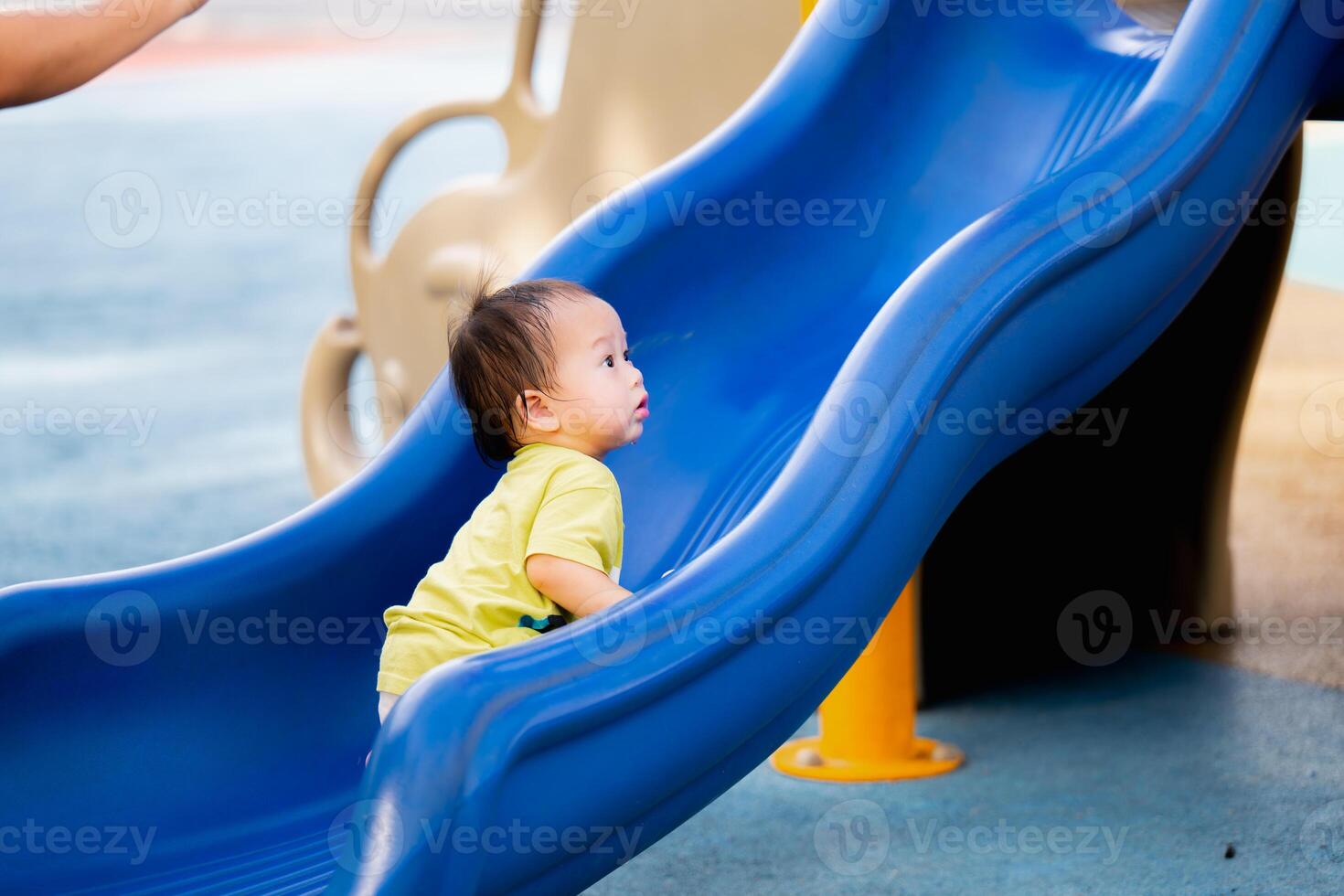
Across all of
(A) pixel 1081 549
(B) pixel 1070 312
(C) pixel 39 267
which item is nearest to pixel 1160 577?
(A) pixel 1081 549

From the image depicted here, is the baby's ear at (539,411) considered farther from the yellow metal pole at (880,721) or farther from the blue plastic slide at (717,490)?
the yellow metal pole at (880,721)

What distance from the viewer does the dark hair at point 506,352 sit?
4.70 ft

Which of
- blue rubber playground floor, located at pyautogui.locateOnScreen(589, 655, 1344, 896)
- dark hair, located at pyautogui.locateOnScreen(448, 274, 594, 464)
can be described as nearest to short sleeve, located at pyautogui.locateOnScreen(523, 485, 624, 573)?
dark hair, located at pyautogui.locateOnScreen(448, 274, 594, 464)

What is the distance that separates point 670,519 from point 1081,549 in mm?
1000

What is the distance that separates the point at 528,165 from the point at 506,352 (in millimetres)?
1761

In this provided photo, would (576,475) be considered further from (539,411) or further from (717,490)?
(717,490)

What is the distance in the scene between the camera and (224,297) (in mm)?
8242

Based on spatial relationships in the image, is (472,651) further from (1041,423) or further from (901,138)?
(901,138)

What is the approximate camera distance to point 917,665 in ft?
8.05

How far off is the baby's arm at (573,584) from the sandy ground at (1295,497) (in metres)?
1.35

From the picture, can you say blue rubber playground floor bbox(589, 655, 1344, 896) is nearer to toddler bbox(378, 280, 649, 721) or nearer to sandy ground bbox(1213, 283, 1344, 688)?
sandy ground bbox(1213, 283, 1344, 688)

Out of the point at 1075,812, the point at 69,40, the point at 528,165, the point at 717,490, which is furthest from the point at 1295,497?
the point at 69,40

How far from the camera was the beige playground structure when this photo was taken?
2.68m

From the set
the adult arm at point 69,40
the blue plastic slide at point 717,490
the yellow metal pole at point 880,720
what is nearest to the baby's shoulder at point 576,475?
the blue plastic slide at point 717,490
